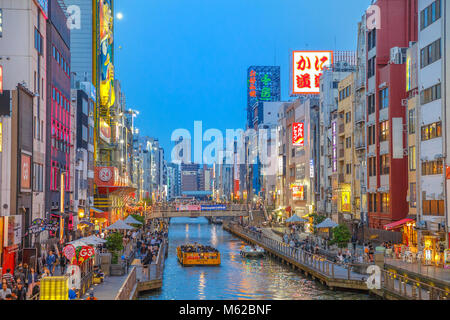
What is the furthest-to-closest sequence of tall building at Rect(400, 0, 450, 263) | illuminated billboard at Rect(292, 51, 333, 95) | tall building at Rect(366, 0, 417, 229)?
illuminated billboard at Rect(292, 51, 333, 95) < tall building at Rect(366, 0, 417, 229) < tall building at Rect(400, 0, 450, 263)

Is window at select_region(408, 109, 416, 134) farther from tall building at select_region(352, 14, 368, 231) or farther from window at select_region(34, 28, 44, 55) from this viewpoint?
window at select_region(34, 28, 44, 55)

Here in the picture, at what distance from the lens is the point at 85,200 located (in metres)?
73.6

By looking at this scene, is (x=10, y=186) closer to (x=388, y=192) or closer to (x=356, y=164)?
(x=388, y=192)

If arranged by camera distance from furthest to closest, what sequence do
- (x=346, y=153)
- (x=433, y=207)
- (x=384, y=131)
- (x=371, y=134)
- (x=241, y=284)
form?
(x=346, y=153), (x=371, y=134), (x=384, y=131), (x=241, y=284), (x=433, y=207)

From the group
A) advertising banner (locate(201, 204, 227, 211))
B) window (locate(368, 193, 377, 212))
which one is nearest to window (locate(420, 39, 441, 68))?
window (locate(368, 193, 377, 212))

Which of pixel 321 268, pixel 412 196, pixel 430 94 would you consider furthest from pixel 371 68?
pixel 321 268

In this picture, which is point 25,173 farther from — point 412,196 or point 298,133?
point 298,133

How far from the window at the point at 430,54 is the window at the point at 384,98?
10469mm

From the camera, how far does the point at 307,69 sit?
352 ft

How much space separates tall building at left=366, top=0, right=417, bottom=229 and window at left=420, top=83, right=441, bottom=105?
894cm

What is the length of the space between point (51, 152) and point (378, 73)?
33.6 m

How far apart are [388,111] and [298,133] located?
4671 centimetres

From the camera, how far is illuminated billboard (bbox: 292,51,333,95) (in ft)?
351

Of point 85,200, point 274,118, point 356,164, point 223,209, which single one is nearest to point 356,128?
point 356,164
